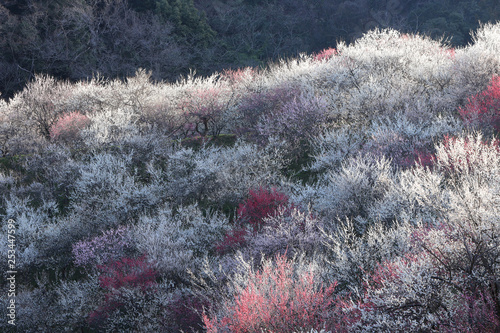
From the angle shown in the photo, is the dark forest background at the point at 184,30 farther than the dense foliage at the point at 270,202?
Yes

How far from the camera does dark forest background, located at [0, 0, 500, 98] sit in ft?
142

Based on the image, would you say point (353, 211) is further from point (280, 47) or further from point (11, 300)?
point (280, 47)

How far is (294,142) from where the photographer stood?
24.0m

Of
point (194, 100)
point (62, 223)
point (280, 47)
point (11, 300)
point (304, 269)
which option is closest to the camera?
point (304, 269)

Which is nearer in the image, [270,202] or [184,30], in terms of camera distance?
[270,202]

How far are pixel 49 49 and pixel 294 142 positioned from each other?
32206 millimetres

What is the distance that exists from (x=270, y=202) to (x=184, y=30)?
41.3 meters

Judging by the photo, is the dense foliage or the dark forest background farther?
the dark forest background

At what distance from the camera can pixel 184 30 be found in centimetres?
5241

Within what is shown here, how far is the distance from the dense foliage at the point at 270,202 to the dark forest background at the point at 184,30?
565 inches

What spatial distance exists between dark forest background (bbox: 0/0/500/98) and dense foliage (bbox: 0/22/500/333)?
14.3 metres

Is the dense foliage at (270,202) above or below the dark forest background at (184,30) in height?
below

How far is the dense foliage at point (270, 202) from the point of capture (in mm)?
8102

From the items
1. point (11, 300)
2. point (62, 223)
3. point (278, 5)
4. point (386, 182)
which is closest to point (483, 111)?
point (386, 182)
